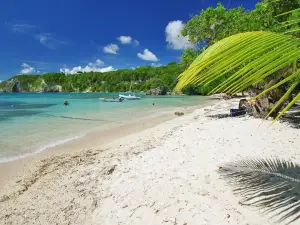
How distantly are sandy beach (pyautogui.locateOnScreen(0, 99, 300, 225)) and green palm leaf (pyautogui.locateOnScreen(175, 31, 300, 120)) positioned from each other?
1187mm

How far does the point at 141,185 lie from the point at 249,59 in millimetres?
3796

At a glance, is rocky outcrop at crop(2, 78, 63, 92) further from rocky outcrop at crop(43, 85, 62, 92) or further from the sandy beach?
the sandy beach

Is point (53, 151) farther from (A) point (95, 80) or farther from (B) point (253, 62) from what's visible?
(A) point (95, 80)

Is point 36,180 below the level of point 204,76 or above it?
below

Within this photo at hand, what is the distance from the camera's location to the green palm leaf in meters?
0.80

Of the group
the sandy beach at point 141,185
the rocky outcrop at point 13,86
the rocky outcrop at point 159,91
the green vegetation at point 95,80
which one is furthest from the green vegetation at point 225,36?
the rocky outcrop at point 13,86

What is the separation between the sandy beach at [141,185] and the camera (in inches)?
134

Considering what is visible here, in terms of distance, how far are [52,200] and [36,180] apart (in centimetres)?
131

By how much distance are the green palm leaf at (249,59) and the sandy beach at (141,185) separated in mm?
1187

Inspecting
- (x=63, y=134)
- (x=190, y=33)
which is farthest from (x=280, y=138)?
(x=190, y=33)

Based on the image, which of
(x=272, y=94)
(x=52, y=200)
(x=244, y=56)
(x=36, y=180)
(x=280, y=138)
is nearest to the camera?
(x=244, y=56)

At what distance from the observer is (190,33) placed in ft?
48.2

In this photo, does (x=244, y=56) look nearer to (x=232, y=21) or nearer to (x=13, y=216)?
(x=13, y=216)

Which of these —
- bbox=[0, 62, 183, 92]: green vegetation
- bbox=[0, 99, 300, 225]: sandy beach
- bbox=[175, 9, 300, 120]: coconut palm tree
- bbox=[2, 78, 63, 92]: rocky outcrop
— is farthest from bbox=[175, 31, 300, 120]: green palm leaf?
bbox=[2, 78, 63, 92]: rocky outcrop
